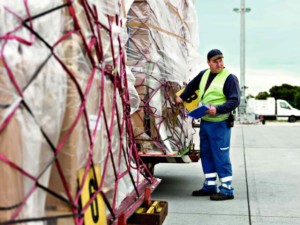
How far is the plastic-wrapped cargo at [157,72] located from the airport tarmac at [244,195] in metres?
0.80

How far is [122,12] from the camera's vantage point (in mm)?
4191

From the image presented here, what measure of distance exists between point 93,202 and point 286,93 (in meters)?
91.5

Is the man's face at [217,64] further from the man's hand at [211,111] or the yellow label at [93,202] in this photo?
the yellow label at [93,202]

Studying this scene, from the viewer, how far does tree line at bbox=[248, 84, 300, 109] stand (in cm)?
8612

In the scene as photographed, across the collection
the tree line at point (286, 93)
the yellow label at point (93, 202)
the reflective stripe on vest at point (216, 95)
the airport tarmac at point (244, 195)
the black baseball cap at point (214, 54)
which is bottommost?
the tree line at point (286, 93)

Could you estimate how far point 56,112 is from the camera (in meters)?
2.43

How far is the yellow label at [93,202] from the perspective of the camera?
2.74 m

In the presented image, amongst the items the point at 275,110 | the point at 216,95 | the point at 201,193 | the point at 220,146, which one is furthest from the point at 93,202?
the point at 275,110

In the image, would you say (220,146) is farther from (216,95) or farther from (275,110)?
(275,110)

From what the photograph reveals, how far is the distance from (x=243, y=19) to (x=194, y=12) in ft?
94.0

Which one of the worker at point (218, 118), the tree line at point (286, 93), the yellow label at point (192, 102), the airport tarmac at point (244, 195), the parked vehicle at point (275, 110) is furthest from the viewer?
the tree line at point (286, 93)

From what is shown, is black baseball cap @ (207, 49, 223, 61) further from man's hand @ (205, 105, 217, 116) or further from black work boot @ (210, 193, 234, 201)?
black work boot @ (210, 193, 234, 201)


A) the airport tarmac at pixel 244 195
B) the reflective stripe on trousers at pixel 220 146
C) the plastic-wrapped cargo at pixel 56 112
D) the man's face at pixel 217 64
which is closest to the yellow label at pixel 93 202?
the plastic-wrapped cargo at pixel 56 112

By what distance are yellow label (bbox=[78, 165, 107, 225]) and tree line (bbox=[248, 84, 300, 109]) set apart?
84.1m
